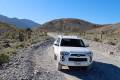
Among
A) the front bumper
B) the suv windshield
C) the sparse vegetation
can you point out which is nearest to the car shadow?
the front bumper

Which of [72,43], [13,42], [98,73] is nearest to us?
[98,73]

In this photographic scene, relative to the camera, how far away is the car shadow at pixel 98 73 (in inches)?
559

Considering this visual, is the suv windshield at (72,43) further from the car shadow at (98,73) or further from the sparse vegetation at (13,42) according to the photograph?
the sparse vegetation at (13,42)

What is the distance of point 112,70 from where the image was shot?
642 inches

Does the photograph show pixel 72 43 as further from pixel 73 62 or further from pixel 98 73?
pixel 98 73

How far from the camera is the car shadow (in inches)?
559

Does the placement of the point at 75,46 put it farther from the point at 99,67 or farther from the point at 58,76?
the point at 58,76

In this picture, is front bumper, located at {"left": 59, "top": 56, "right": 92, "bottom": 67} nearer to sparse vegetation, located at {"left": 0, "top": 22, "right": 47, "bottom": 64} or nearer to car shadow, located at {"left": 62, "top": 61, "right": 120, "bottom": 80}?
car shadow, located at {"left": 62, "top": 61, "right": 120, "bottom": 80}

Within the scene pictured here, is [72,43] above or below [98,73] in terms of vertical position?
above

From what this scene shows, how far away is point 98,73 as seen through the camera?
50.3ft

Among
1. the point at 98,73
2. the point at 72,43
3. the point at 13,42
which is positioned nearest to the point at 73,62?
the point at 98,73

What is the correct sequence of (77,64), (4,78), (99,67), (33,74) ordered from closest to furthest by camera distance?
(4,78)
(33,74)
(77,64)
(99,67)

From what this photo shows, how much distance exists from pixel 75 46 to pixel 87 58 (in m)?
2.01

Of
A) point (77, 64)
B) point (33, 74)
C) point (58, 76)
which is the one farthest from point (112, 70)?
point (33, 74)
